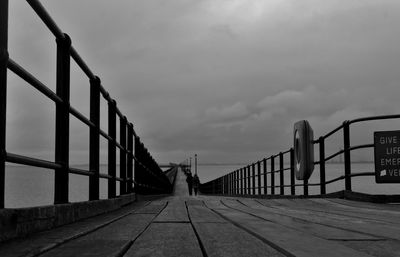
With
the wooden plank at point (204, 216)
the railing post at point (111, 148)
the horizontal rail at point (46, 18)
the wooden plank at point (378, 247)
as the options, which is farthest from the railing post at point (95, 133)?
the wooden plank at point (378, 247)

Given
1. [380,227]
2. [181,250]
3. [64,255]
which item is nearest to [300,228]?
[380,227]

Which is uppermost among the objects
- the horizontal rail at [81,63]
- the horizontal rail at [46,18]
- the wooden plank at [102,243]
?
the horizontal rail at [46,18]

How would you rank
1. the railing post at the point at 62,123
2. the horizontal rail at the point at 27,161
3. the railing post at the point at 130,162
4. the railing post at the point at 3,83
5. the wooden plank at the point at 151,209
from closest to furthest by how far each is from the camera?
1. the railing post at the point at 3,83
2. the horizontal rail at the point at 27,161
3. the railing post at the point at 62,123
4. the wooden plank at the point at 151,209
5. the railing post at the point at 130,162

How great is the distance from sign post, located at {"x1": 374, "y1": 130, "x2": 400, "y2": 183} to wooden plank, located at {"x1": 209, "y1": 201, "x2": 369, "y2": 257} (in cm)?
443

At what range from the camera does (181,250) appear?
10.1 ft

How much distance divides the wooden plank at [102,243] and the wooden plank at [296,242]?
0.87 metres

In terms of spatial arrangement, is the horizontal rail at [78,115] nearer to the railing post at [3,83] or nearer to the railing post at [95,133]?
the railing post at [95,133]

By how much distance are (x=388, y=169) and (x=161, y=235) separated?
548cm

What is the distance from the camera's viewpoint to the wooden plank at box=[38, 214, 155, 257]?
2981mm

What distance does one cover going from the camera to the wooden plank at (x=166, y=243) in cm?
300

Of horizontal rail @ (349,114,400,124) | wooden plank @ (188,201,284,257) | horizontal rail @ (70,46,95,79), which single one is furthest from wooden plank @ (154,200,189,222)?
horizontal rail @ (349,114,400,124)

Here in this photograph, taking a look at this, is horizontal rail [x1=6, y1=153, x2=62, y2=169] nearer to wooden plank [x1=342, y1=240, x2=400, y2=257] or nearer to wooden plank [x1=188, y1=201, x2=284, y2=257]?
wooden plank [x1=188, y1=201, x2=284, y2=257]

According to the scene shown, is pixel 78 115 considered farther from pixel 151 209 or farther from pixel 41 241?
pixel 151 209

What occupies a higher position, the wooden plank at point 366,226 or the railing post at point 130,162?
the railing post at point 130,162
